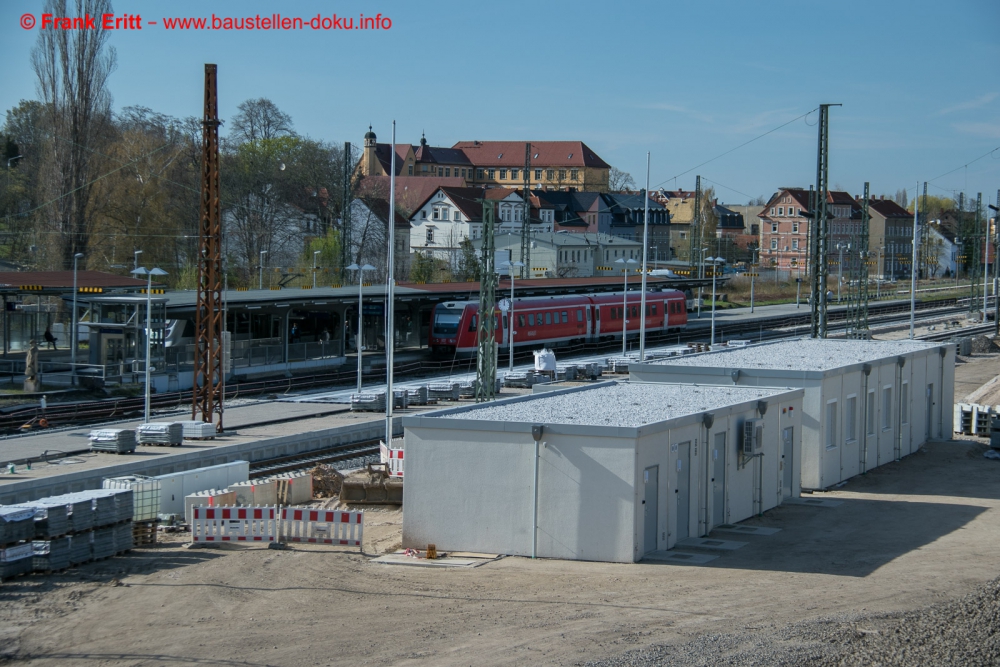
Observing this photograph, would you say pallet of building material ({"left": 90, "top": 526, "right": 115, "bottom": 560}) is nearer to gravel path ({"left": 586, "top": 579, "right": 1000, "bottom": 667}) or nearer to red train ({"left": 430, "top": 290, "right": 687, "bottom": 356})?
gravel path ({"left": 586, "top": 579, "right": 1000, "bottom": 667})

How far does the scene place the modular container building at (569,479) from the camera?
49.3 ft

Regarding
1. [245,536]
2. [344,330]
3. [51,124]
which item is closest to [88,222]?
[51,124]

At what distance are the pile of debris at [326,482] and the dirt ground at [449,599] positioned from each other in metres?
3.75

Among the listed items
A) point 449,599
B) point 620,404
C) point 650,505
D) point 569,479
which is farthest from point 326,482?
point 449,599

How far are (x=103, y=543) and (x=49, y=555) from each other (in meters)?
0.93

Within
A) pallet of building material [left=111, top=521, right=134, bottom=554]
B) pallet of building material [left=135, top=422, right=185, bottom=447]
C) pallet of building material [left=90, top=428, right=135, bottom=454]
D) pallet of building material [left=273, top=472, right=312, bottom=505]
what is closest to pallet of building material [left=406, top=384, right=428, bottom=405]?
pallet of building material [left=135, top=422, right=185, bottom=447]

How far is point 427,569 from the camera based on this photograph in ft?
48.3

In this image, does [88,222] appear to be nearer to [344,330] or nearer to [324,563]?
[344,330]

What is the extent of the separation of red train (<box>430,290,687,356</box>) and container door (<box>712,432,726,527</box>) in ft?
86.8

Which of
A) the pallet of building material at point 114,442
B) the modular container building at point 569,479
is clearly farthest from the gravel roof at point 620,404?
the pallet of building material at point 114,442

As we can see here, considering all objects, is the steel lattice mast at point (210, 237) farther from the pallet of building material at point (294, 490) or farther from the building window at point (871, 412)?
the building window at point (871, 412)

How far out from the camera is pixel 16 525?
14.2 metres

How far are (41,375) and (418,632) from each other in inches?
1084

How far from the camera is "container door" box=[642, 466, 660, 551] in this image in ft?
50.0
